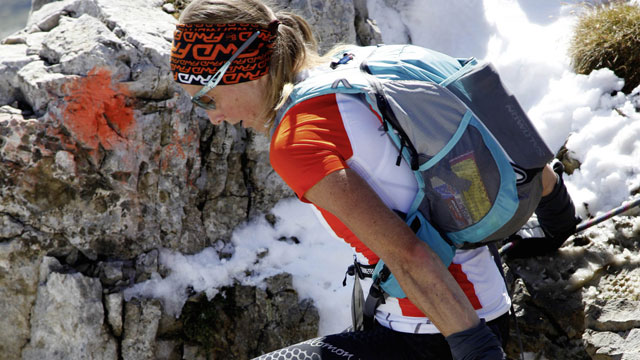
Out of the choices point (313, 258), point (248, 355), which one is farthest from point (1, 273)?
point (313, 258)

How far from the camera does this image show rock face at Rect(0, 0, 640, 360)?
4.15m

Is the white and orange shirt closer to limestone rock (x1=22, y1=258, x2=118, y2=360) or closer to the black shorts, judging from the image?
the black shorts

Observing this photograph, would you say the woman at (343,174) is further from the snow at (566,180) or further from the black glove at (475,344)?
the snow at (566,180)

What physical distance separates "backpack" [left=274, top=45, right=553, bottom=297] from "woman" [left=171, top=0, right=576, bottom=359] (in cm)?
7

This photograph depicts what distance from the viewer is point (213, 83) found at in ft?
8.42

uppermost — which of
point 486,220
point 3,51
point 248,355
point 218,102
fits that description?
point 486,220

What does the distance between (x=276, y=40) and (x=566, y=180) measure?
3.02 meters

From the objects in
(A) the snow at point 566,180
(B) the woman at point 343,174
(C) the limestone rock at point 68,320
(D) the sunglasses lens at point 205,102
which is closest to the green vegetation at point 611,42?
(A) the snow at point 566,180

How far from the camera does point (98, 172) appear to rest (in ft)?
14.2

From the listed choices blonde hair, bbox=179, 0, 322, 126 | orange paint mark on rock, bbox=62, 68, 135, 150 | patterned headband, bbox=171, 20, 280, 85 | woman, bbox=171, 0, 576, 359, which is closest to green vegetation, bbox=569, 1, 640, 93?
woman, bbox=171, 0, 576, 359

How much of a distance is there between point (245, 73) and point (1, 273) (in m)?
2.91

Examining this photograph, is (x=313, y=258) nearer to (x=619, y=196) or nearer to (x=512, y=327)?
(x=512, y=327)

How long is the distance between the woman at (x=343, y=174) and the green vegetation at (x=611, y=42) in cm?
278

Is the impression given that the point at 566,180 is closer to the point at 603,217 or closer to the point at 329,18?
the point at 603,217
